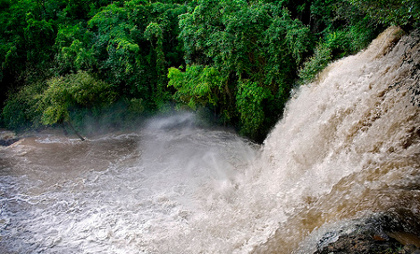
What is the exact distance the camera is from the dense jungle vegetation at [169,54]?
24.1ft

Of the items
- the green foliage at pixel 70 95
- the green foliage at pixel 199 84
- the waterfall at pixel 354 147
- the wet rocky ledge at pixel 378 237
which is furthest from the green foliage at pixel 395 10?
the green foliage at pixel 70 95

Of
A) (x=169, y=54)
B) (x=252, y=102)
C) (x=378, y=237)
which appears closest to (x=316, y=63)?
(x=252, y=102)

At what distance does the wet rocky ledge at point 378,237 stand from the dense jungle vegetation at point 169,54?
11.3 ft

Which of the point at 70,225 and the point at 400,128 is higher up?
the point at 400,128

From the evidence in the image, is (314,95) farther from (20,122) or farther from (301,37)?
(20,122)

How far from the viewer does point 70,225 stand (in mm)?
5004

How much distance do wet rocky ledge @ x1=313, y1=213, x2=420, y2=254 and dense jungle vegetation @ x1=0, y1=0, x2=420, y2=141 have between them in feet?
11.3

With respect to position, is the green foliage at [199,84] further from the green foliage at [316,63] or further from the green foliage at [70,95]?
the green foliage at [70,95]

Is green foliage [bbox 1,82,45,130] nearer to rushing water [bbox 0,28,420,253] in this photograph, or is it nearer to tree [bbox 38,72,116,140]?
tree [bbox 38,72,116,140]

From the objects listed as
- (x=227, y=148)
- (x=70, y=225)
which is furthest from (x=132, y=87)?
(x=70, y=225)

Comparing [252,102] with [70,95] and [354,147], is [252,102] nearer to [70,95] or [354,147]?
[354,147]

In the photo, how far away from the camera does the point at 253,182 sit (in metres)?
5.69

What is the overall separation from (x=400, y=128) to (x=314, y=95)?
2.74 metres

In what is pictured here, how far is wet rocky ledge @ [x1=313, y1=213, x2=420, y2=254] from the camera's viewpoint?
205 centimetres
